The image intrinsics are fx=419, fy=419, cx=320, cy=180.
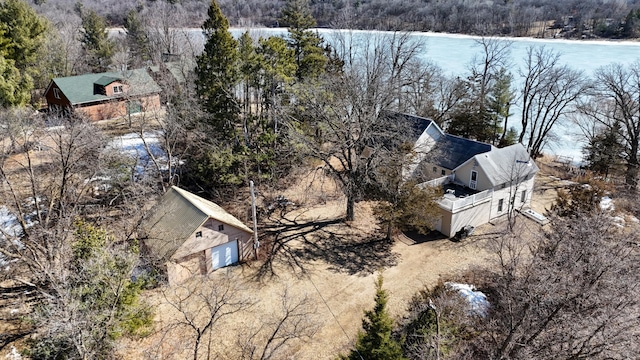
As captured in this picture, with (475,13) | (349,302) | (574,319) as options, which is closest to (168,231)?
(349,302)

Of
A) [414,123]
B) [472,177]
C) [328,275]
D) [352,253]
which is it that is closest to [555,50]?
[414,123]

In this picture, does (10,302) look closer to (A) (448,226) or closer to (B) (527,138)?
(A) (448,226)

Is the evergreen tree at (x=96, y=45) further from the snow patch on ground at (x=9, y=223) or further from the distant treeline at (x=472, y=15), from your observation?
the snow patch on ground at (x=9, y=223)

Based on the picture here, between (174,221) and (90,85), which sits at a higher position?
(90,85)

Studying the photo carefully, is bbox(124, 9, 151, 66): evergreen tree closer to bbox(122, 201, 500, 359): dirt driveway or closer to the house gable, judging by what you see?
bbox(122, 201, 500, 359): dirt driveway

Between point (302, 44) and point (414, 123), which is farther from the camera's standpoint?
point (302, 44)

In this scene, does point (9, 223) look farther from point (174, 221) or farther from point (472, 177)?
point (472, 177)

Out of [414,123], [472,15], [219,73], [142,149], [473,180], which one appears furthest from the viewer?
[472,15]
